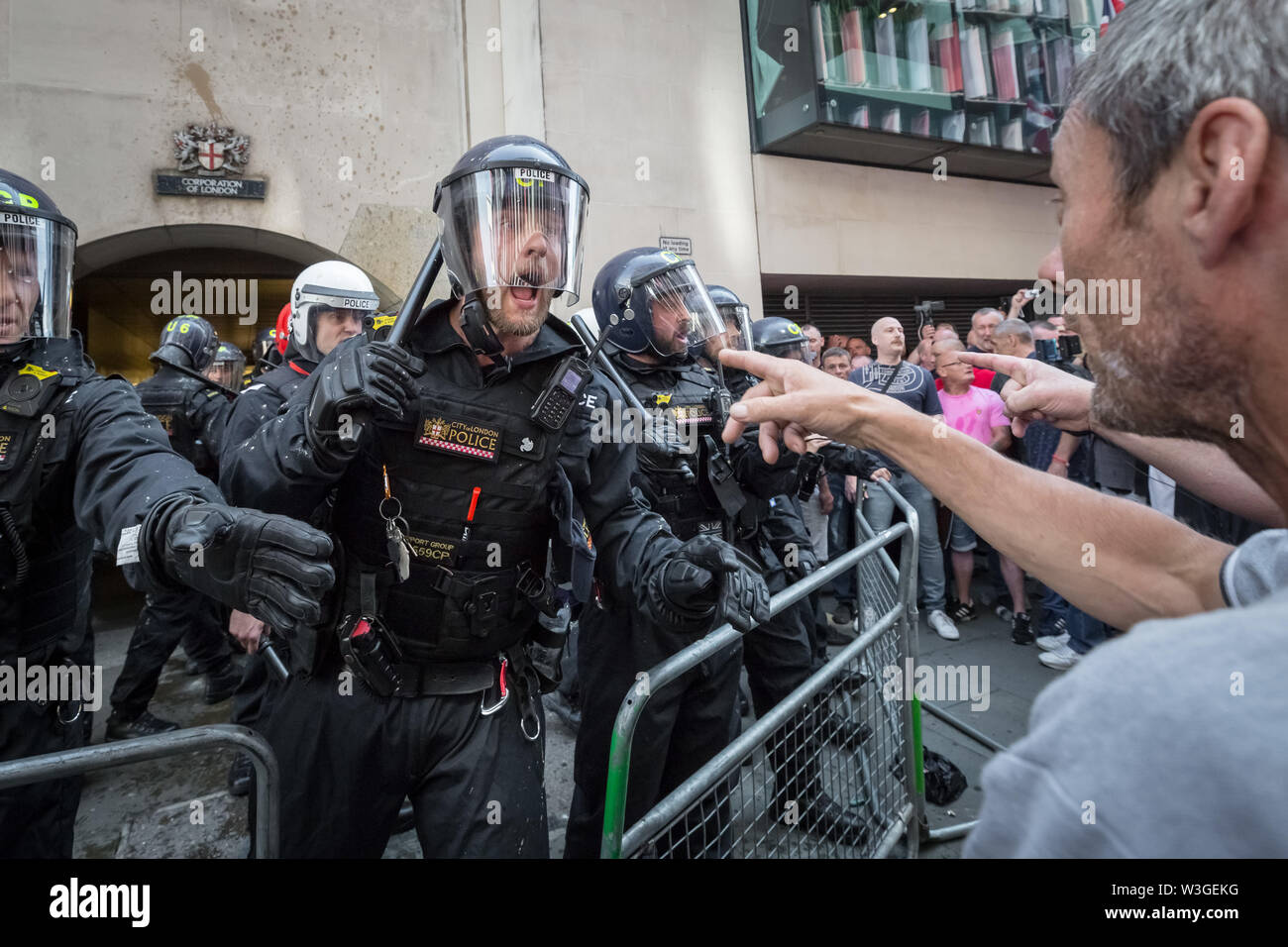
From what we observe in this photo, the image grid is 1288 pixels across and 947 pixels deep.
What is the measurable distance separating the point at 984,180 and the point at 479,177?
1237 cm

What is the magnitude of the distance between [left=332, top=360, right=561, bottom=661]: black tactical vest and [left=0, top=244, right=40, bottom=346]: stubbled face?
969 mm

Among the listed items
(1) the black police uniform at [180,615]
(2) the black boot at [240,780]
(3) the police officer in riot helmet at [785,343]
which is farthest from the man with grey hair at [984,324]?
(2) the black boot at [240,780]

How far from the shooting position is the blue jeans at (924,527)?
5363 mm

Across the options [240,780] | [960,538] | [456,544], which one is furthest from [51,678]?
[960,538]

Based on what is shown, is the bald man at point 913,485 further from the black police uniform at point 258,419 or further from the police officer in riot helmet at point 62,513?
the police officer in riot helmet at point 62,513

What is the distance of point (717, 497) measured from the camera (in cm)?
318

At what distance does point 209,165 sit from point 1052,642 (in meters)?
8.79

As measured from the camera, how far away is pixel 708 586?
187cm

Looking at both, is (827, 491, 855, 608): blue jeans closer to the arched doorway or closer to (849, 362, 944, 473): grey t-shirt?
(849, 362, 944, 473): grey t-shirt

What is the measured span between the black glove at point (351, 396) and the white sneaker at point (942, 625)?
4.62 metres
